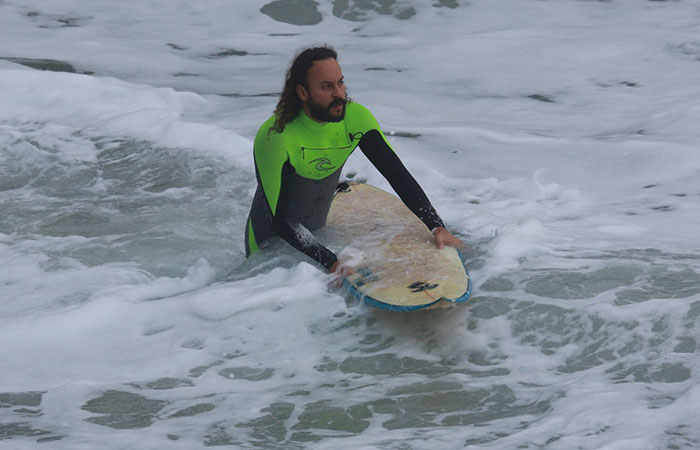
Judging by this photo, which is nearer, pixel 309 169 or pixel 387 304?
pixel 387 304

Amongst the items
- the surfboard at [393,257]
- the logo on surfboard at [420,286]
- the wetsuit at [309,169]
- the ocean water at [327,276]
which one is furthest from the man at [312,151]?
the logo on surfboard at [420,286]

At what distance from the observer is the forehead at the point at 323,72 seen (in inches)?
162

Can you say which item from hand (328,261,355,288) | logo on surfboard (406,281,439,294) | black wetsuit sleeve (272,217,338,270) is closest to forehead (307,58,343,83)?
black wetsuit sleeve (272,217,338,270)

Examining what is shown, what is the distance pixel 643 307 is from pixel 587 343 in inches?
14.6

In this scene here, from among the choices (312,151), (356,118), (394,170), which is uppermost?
(356,118)

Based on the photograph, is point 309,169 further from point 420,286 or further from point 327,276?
point 420,286

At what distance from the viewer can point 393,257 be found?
4.35 metres

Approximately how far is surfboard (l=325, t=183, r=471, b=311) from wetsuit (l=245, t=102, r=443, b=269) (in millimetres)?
170

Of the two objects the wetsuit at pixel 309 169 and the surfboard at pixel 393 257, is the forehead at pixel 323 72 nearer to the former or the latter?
the wetsuit at pixel 309 169

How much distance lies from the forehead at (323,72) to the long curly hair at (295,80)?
0.02 meters

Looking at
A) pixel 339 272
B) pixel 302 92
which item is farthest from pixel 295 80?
pixel 339 272

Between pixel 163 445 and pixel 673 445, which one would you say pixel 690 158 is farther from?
pixel 163 445

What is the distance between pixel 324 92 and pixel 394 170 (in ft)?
1.78

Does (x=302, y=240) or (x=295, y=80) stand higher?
(x=295, y=80)
